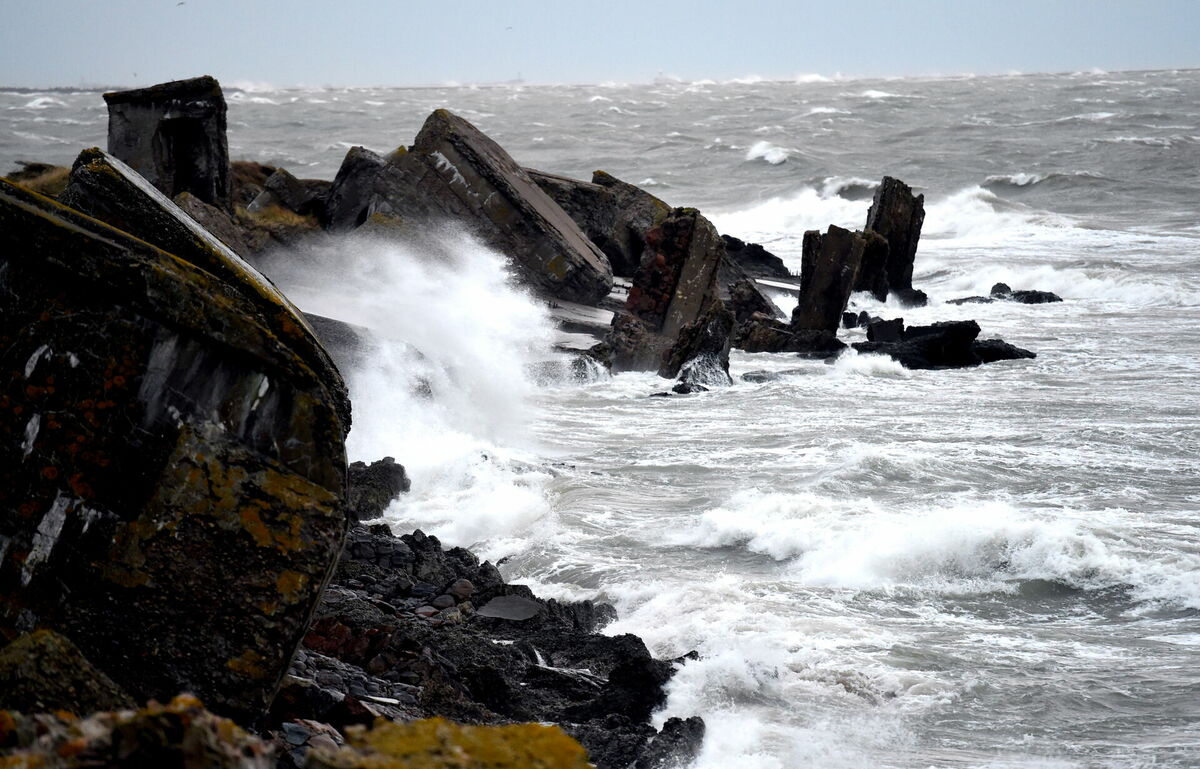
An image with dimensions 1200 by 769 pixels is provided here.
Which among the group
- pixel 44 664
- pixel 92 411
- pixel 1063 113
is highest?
pixel 1063 113

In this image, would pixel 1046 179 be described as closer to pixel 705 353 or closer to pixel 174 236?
pixel 705 353

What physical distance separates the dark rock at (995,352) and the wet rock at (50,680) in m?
15.0

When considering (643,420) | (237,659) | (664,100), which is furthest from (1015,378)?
(664,100)

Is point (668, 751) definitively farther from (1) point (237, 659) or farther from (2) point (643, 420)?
(2) point (643, 420)

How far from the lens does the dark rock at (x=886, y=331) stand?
17.5 metres

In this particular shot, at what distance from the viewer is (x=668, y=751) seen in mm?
4996

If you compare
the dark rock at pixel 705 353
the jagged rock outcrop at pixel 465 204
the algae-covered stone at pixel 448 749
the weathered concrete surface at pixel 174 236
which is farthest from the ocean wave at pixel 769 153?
the algae-covered stone at pixel 448 749

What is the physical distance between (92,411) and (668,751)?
8.87ft

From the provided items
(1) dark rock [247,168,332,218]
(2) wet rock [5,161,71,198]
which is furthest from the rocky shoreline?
(2) wet rock [5,161,71,198]

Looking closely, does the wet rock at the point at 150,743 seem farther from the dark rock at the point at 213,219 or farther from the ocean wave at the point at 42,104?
the ocean wave at the point at 42,104

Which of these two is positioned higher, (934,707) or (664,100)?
(664,100)

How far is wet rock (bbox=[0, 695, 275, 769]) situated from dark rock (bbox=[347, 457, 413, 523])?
6571 mm

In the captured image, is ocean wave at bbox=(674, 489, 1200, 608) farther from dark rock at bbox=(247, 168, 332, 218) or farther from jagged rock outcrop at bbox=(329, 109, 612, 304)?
dark rock at bbox=(247, 168, 332, 218)

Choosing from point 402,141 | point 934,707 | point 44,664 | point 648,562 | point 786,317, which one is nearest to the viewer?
point 44,664
